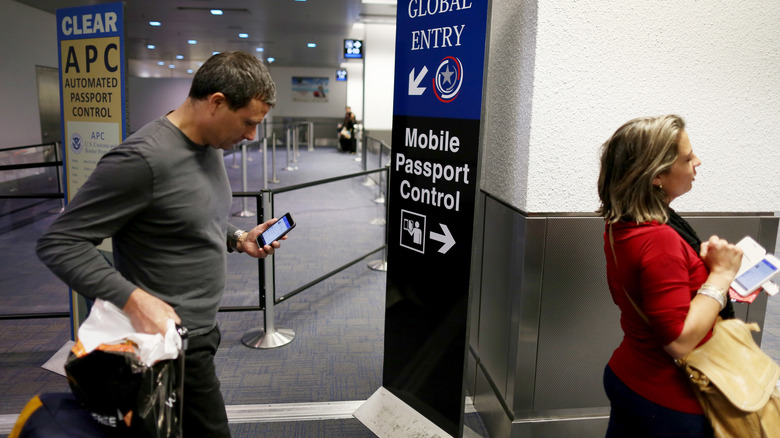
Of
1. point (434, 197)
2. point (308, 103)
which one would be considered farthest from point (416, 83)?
point (308, 103)

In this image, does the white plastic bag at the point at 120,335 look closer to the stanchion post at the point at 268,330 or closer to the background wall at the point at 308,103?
the stanchion post at the point at 268,330

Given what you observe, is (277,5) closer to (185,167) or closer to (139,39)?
(139,39)

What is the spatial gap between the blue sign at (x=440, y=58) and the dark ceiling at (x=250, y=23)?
18.5 ft

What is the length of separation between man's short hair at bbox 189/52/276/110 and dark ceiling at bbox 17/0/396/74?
613cm

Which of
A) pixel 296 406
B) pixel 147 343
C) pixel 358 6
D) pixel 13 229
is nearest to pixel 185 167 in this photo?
pixel 147 343

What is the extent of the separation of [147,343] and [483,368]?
2.00 metres

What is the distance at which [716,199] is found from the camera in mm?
2422

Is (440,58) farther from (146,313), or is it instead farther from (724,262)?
(146,313)

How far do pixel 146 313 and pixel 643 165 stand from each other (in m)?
1.31

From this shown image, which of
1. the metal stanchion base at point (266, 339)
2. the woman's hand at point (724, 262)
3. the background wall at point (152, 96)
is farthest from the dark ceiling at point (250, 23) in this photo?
the woman's hand at point (724, 262)

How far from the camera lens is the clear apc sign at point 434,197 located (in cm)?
208

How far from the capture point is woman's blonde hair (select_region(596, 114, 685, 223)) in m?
1.41

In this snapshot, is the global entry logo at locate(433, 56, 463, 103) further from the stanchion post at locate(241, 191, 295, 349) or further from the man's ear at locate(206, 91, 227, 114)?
the stanchion post at locate(241, 191, 295, 349)

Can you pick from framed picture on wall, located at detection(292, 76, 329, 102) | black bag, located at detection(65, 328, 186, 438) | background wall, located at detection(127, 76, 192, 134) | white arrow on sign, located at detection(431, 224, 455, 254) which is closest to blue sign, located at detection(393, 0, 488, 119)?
white arrow on sign, located at detection(431, 224, 455, 254)
